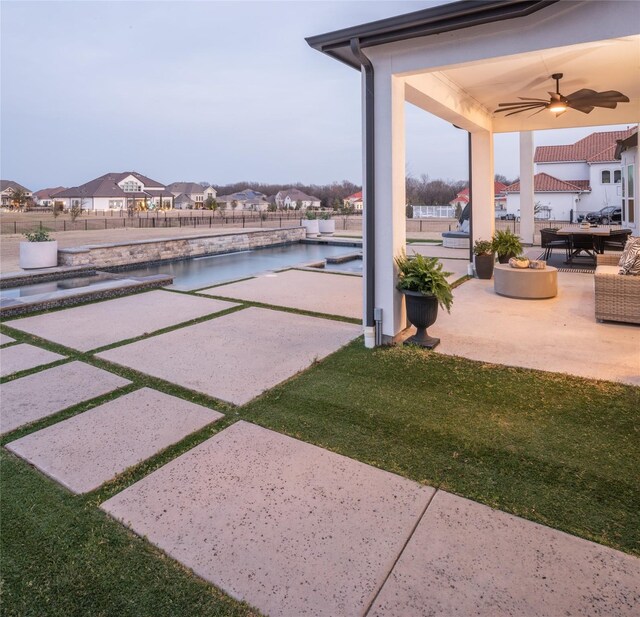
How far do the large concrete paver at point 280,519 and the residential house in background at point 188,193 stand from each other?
76741 mm

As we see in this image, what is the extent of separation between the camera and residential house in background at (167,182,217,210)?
252 feet

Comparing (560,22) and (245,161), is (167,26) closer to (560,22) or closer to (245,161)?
(560,22)

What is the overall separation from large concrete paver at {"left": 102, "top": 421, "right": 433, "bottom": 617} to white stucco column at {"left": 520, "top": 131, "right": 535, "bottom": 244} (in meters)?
12.9

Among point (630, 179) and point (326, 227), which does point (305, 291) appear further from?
point (326, 227)

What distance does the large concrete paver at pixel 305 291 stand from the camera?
622cm

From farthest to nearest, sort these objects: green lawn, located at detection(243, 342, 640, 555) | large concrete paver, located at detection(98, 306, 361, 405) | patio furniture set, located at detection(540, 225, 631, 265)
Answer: patio furniture set, located at detection(540, 225, 631, 265) → large concrete paver, located at detection(98, 306, 361, 405) → green lawn, located at detection(243, 342, 640, 555)

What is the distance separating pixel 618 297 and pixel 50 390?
557 centimetres

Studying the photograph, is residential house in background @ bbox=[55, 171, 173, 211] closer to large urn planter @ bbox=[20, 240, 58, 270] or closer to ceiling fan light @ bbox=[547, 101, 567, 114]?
large urn planter @ bbox=[20, 240, 58, 270]

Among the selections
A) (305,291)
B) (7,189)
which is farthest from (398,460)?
(7,189)

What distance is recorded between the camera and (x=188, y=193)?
3177 inches

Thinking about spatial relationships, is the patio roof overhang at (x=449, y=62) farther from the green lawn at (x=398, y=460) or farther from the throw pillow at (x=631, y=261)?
the throw pillow at (x=631, y=261)

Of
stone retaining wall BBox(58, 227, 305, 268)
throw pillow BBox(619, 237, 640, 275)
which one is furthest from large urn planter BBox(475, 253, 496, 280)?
stone retaining wall BBox(58, 227, 305, 268)

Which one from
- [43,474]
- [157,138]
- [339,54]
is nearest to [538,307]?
[339,54]

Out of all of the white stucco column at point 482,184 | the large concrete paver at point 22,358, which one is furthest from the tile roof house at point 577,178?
the large concrete paver at point 22,358
